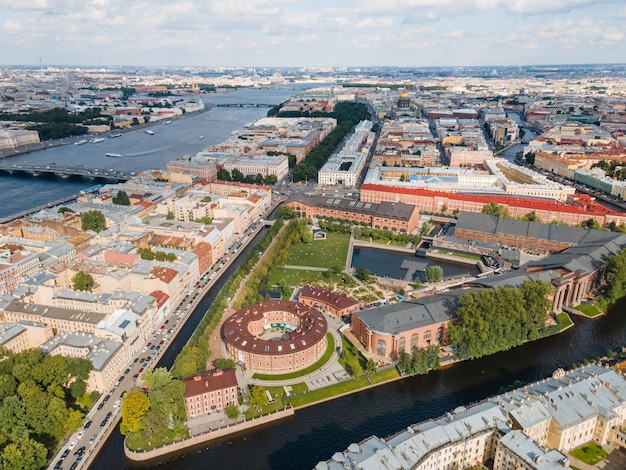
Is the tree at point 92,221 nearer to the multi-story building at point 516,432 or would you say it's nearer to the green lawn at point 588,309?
the multi-story building at point 516,432

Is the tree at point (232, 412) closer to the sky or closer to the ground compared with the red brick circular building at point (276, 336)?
closer to the ground

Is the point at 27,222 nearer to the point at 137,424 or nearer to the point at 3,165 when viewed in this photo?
the point at 137,424

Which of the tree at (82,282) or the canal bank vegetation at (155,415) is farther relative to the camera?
the tree at (82,282)

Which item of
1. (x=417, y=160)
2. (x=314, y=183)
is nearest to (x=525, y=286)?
(x=314, y=183)

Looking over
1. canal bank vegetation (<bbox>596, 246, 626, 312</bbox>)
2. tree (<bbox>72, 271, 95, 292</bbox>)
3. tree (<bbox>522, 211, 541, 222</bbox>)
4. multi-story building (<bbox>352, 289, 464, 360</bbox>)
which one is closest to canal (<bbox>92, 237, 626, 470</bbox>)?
multi-story building (<bbox>352, 289, 464, 360</bbox>)

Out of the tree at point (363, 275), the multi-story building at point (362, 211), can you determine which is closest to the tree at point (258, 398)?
the tree at point (363, 275)

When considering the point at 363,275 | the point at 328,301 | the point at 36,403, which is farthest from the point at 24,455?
the point at 363,275

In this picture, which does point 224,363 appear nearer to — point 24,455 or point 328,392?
point 328,392
